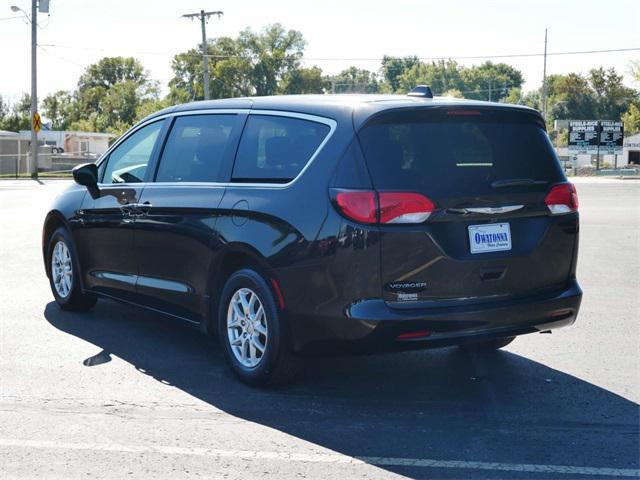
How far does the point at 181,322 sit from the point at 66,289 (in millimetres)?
2157

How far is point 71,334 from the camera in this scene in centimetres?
761

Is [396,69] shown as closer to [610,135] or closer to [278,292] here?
[610,135]

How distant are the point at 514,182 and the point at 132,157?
337cm

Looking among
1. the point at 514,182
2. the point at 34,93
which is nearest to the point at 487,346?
the point at 514,182

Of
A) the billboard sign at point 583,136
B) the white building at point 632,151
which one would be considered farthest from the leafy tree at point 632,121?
the billboard sign at point 583,136

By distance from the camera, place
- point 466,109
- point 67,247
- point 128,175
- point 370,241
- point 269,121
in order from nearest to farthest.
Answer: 1. point 370,241
2. point 466,109
3. point 269,121
4. point 128,175
5. point 67,247

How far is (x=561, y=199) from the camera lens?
5.95 metres

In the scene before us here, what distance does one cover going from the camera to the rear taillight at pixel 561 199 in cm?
587

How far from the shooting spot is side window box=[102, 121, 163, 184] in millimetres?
7398

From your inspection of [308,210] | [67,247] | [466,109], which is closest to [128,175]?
[67,247]

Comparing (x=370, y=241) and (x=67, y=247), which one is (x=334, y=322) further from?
(x=67, y=247)

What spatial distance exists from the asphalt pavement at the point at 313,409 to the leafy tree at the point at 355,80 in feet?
490

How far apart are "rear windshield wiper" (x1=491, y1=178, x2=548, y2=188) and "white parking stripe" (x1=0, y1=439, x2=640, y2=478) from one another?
179 cm

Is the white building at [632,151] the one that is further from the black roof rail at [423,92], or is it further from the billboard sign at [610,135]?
the black roof rail at [423,92]
